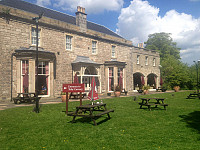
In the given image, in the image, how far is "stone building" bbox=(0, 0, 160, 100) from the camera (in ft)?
53.9

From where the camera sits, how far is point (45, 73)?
61.3ft

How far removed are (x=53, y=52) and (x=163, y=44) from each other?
4428 centimetres

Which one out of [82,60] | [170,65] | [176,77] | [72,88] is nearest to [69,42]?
[82,60]

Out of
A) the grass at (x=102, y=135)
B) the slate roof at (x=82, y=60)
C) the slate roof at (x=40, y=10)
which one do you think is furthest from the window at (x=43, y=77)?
the grass at (x=102, y=135)

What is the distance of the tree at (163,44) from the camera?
55281 mm

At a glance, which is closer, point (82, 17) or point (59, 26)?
point (59, 26)

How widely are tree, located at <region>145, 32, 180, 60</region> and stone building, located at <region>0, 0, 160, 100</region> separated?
1135 inches

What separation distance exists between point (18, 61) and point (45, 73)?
293 cm

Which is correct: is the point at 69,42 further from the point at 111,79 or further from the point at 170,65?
the point at 170,65

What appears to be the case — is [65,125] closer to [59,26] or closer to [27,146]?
[27,146]

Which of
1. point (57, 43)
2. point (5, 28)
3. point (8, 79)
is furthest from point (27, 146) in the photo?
point (57, 43)

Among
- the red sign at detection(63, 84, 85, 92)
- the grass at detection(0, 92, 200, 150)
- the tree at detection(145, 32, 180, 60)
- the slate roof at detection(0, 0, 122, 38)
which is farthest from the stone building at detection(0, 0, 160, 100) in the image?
the tree at detection(145, 32, 180, 60)

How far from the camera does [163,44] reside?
56.2 metres

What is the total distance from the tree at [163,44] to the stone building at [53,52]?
2884 cm
